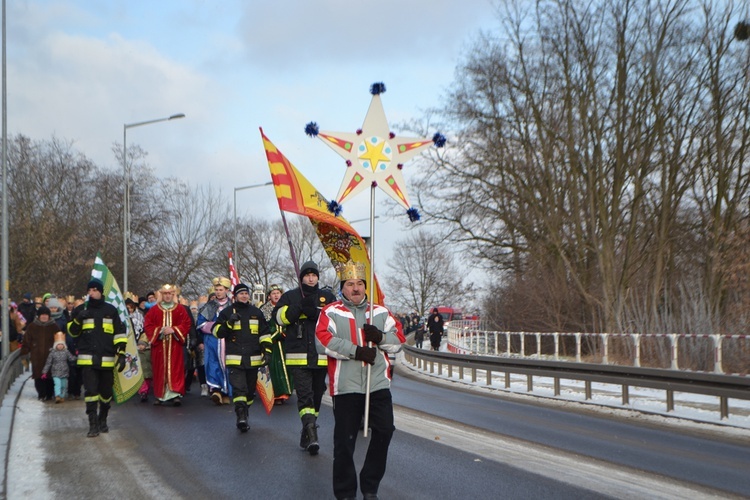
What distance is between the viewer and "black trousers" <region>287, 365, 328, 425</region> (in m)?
10.2

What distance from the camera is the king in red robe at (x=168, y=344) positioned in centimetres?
1585

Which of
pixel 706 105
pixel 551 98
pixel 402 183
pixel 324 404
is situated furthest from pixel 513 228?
pixel 402 183

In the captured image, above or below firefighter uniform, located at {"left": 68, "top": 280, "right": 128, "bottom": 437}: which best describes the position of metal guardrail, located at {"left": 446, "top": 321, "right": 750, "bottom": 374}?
below

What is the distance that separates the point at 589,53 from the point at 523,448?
2402cm

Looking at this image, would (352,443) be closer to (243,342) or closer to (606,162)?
(243,342)

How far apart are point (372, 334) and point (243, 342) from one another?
5.41m

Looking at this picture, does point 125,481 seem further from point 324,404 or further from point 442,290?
point 442,290

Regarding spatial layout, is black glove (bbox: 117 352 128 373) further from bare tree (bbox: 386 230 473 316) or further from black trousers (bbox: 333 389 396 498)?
bare tree (bbox: 386 230 473 316)

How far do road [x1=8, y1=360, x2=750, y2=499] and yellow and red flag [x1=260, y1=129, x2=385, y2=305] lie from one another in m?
1.77

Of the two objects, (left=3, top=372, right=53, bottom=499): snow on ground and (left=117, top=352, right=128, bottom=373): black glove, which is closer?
(left=3, top=372, right=53, bottom=499): snow on ground

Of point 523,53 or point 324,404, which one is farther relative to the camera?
point 523,53

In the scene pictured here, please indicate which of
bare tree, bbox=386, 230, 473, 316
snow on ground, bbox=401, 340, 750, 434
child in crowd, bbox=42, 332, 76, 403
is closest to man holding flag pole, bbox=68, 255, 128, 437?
child in crowd, bbox=42, 332, 76, 403

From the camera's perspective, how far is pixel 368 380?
7.17 m

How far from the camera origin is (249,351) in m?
12.3
